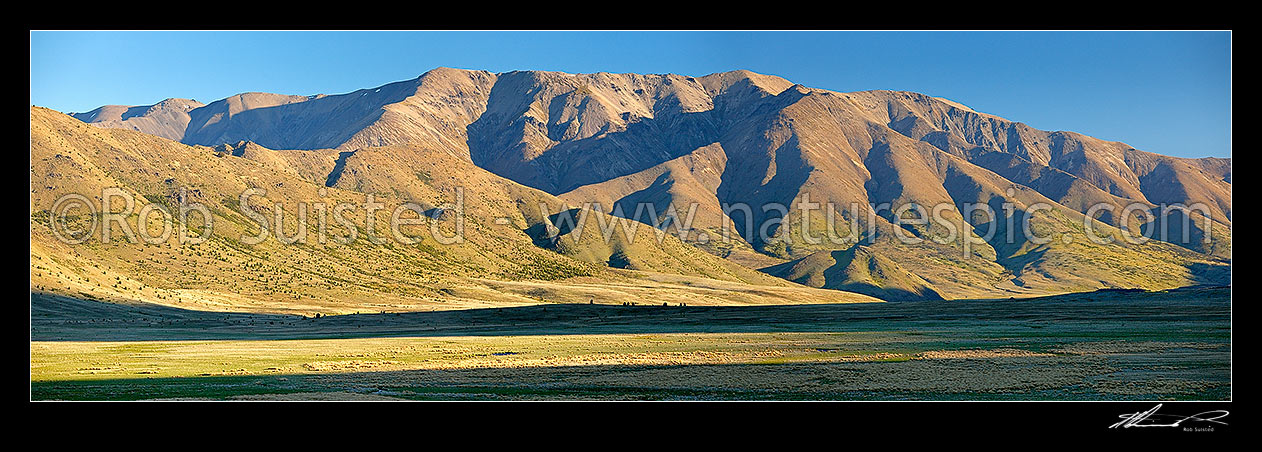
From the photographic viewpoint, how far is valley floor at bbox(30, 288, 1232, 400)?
50.7 meters

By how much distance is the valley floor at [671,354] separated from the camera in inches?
1996
